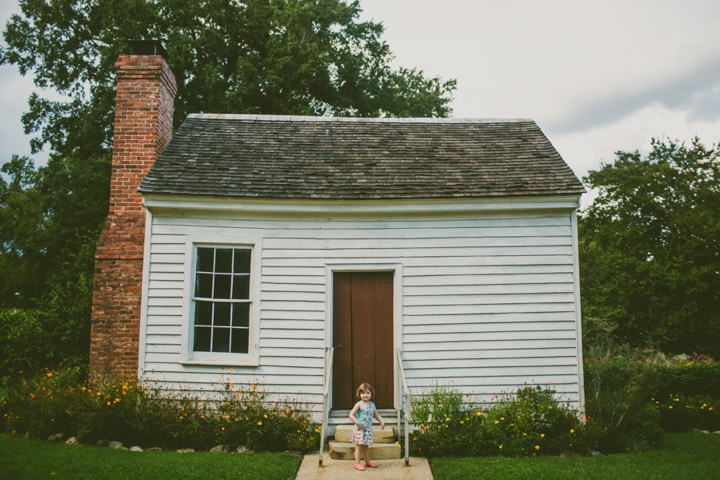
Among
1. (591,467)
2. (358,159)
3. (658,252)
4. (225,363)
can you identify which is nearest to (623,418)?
(591,467)

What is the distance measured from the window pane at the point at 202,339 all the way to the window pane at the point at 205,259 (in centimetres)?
96

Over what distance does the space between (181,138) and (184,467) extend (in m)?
6.15

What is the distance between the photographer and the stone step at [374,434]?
292 inches

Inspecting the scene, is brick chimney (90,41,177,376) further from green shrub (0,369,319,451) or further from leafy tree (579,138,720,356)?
leafy tree (579,138,720,356)

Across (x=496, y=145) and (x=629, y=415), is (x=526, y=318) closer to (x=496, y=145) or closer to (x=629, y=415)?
(x=629, y=415)

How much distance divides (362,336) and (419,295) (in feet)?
3.71

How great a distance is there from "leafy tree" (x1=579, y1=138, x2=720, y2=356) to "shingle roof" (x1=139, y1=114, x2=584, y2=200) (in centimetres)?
953

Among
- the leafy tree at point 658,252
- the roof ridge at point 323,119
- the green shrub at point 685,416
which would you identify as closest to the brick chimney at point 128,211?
the roof ridge at point 323,119

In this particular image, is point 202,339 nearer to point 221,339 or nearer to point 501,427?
point 221,339

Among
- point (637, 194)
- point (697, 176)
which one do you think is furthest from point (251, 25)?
point (697, 176)

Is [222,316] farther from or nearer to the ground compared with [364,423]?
farther from the ground

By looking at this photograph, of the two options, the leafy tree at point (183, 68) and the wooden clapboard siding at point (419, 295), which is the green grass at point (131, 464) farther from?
the leafy tree at point (183, 68)

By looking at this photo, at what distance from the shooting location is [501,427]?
25.0 ft

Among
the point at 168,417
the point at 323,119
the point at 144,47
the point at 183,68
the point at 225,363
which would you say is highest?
the point at 183,68
